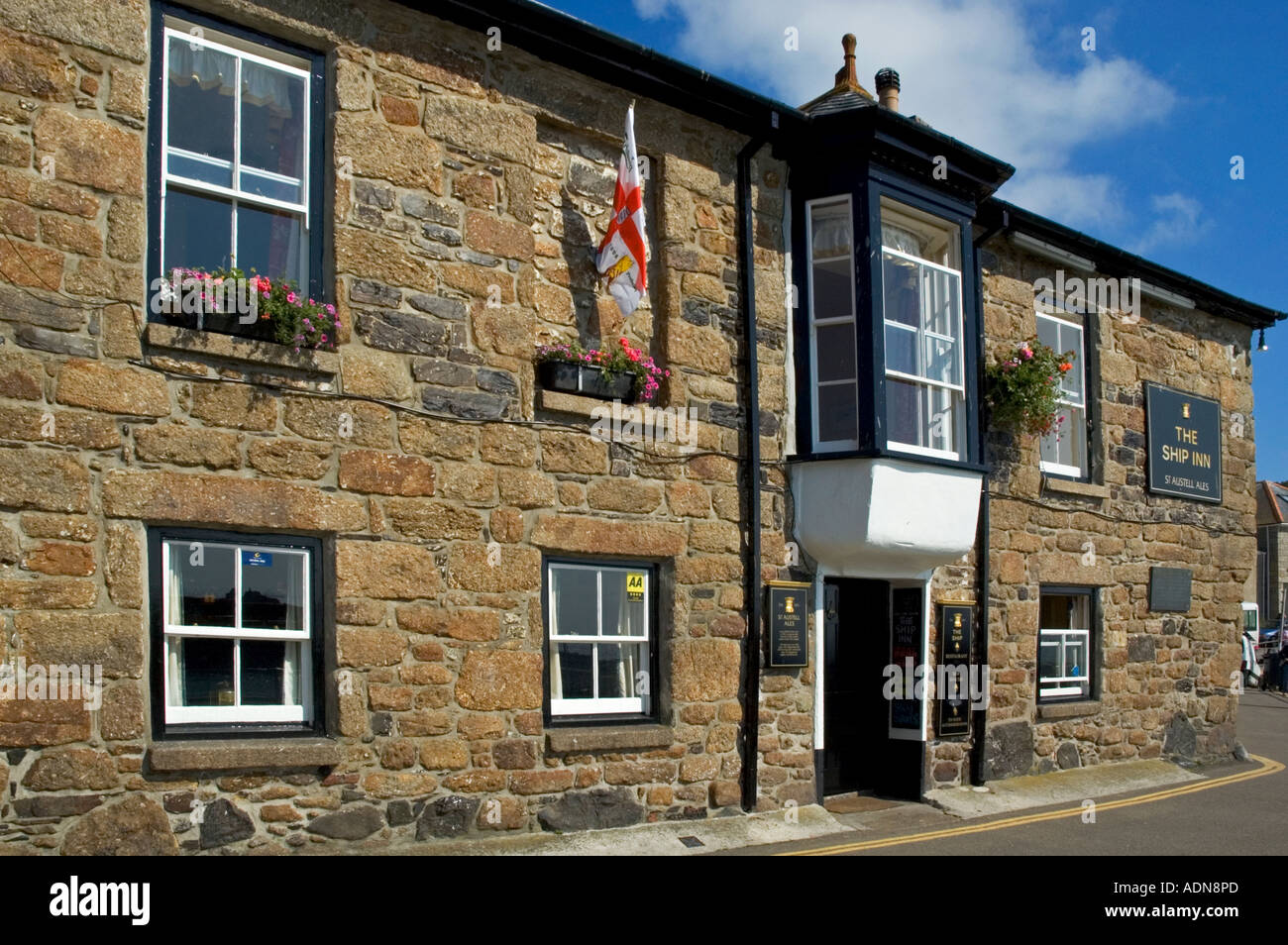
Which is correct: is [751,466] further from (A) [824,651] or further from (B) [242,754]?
(B) [242,754]

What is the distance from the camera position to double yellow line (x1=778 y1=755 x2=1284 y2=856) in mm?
8727

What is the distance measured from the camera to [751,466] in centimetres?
944

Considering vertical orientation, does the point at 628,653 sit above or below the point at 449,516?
below

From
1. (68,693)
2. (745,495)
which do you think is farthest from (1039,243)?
(68,693)

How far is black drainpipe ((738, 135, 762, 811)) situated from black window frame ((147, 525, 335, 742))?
3.48 m

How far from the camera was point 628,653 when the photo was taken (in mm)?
8898

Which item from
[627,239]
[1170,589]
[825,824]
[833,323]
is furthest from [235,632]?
[1170,589]

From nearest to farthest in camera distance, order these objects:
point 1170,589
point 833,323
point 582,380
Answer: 1. point 582,380
2. point 833,323
3. point 1170,589

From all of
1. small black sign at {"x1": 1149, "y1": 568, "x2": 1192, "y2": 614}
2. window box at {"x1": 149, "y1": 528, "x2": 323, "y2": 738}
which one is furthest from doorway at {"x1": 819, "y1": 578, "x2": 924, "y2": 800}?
window box at {"x1": 149, "y1": 528, "x2": 323, "y2": 738}

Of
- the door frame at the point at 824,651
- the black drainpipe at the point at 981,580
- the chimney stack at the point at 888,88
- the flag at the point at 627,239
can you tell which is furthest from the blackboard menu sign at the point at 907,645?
the chimney stack at the point at 888,88

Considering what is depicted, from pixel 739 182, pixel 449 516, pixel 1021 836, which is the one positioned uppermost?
pixel 739 182

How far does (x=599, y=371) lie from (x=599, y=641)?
2029 mm

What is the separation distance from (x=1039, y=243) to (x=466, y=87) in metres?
6.98

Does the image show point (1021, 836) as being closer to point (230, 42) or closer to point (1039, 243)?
point (1039, 243)
